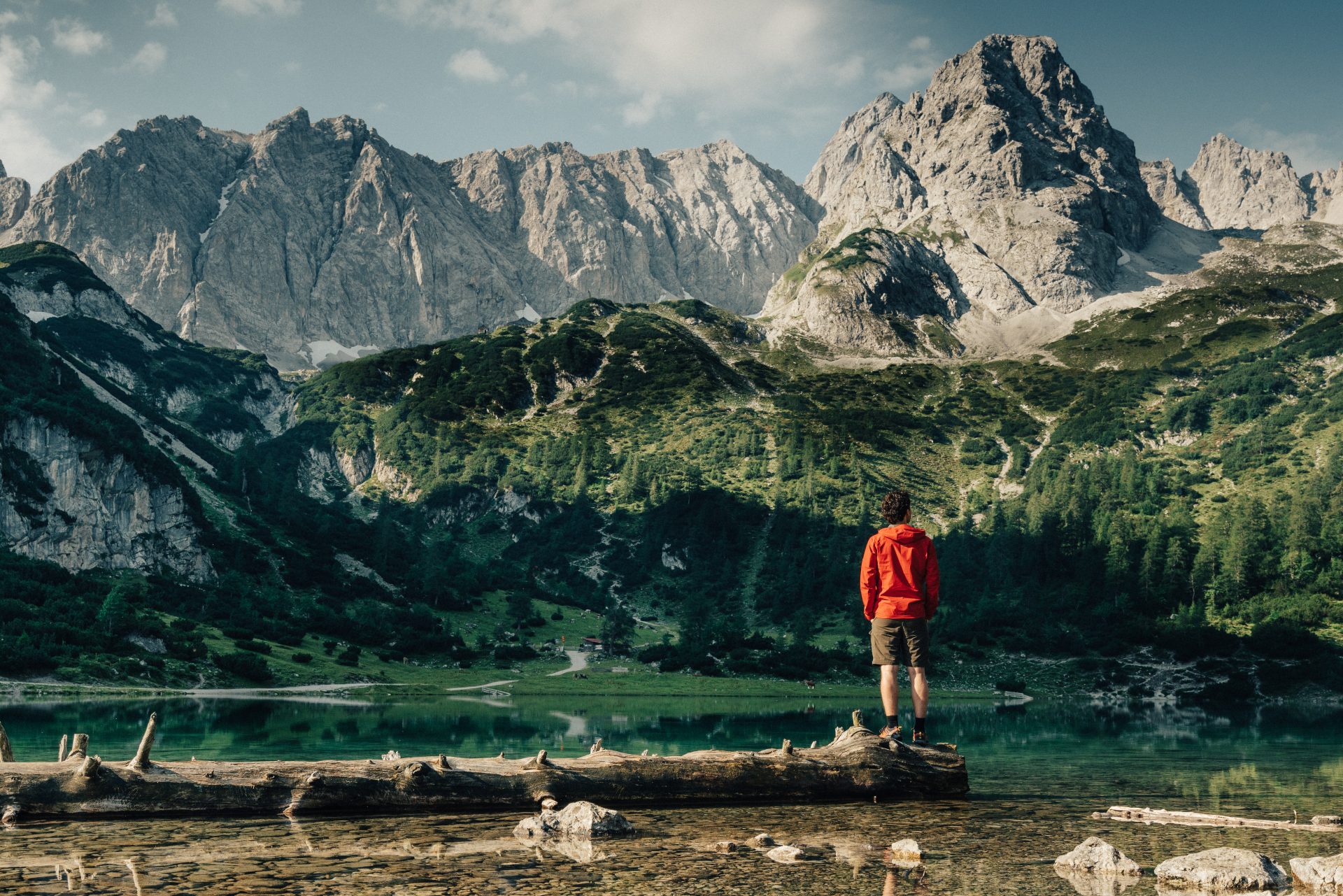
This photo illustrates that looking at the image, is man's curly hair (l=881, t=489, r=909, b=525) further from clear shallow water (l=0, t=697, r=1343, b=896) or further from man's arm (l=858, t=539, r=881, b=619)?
clear shallow water (l=0, t=697, r=1343, b=896)

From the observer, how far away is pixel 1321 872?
16.2 m

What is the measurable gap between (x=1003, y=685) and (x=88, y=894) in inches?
5087

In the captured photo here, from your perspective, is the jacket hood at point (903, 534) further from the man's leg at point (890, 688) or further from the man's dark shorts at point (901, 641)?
the man's leg at point (890, 688)

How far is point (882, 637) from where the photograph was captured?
2308cm

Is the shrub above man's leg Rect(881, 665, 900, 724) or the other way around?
the other way around

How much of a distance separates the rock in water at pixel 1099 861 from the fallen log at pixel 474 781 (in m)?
7.13

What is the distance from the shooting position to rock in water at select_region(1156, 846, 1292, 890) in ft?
53.2

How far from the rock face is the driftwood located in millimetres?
151874

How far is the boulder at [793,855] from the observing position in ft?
58.7

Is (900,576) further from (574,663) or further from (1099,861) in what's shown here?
(574,663)

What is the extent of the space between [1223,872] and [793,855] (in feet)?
23.3

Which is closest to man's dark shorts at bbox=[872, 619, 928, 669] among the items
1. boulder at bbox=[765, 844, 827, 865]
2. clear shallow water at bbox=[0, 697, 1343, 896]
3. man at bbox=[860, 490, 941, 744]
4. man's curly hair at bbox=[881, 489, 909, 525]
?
man at bbox=[860, 490, 941, 744]

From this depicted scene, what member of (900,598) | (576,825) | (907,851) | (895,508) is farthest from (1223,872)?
(576,825)

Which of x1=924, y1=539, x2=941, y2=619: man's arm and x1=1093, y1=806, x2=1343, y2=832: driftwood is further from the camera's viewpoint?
x1=924, y1=539, x2=941, y2=619: man's arm
